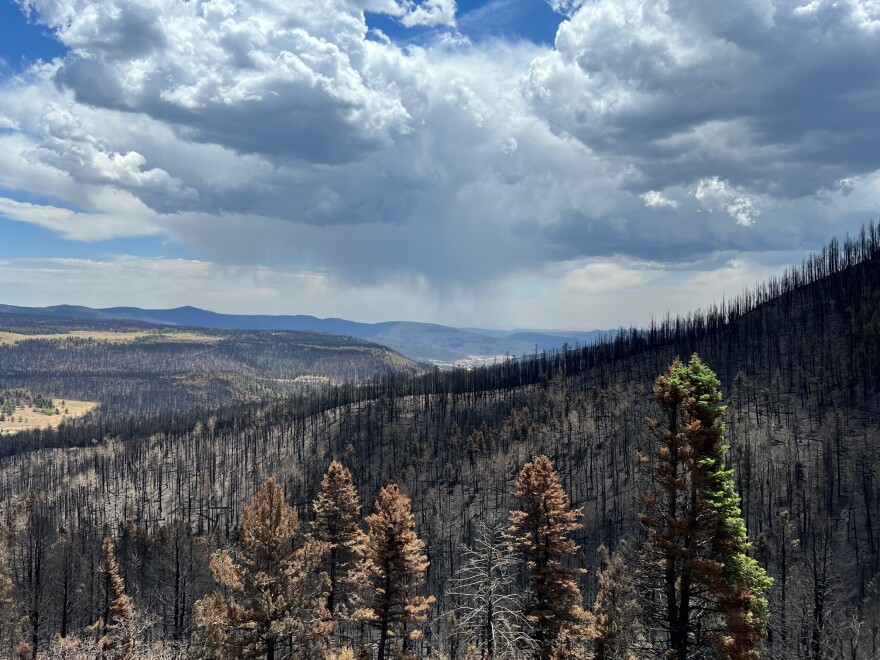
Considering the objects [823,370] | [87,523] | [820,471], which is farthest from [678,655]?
[87,523]

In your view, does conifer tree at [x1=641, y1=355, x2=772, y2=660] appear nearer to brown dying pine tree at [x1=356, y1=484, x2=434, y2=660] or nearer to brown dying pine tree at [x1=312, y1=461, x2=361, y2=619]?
brown dying pine tree at [x1=356, y1=484, x2=434, y2=660]

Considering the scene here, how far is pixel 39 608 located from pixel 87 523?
146968mm

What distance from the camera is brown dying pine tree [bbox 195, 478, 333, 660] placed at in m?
25.8

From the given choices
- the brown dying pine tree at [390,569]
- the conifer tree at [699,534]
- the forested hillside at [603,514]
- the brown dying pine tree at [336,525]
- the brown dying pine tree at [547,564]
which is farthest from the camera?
the forested hillside at [603,514]

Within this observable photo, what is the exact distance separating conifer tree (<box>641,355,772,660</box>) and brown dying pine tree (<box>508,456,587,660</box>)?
34.9ft

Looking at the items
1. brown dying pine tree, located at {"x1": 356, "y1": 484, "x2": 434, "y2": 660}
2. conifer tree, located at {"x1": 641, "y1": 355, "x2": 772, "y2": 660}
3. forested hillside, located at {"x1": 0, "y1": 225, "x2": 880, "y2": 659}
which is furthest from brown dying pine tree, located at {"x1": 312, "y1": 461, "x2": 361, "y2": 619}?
conifer tree, located at {"x1": 641, "y1": 355, "x2": 772, "y2": 660}

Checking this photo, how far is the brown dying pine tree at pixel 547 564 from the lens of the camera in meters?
32.8

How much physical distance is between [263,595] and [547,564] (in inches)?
657

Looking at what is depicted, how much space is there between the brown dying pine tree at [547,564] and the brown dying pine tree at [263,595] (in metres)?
12.4

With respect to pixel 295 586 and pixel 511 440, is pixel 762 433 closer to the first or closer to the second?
pixel 511 440

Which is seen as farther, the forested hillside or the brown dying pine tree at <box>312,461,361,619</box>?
the forested hillside

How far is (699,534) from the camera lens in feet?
67.8

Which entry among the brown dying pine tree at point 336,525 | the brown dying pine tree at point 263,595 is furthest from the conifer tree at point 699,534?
the brown dying pine tree at point 336,525

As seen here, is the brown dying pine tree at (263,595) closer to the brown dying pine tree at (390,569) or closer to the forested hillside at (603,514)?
the forested hillside at (603,514)
